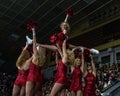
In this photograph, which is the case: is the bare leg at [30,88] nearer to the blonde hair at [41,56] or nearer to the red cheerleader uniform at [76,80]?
the blonde hair at [41,56]

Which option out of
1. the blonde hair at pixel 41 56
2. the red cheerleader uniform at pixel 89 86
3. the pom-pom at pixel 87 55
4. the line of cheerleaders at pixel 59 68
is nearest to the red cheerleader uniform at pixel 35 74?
the line of cheerleaders at pixel 59 68

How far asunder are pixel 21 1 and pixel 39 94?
15150 mm

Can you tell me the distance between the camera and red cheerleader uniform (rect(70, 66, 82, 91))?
6541 mm

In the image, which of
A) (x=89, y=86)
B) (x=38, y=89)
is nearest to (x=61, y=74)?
(x=38, y=89)

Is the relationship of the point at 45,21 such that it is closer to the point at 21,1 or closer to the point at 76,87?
the point at 21,1

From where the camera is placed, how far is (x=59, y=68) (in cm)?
584

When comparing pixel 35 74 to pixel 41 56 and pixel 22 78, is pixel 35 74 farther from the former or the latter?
pixel 22 78

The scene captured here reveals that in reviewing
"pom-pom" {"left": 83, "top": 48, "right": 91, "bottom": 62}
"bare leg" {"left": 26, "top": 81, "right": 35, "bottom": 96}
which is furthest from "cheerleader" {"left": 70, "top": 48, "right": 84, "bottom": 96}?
"bare leg" {"left": 26, "top": 81, "right": 35, "bottom": 96}

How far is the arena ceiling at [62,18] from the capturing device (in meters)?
19.4

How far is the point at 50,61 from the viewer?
25531mm

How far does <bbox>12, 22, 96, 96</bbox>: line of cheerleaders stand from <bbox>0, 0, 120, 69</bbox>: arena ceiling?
11.9 metres

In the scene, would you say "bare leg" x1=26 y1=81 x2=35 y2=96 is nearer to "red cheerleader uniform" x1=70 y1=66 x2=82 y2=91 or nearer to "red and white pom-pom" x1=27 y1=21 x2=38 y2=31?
"red cheerleader uniform" x1=70 y1=66 x2=82 y2=91

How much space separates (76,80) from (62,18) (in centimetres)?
1563

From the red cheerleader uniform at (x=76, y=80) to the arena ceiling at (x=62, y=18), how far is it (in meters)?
12.0
